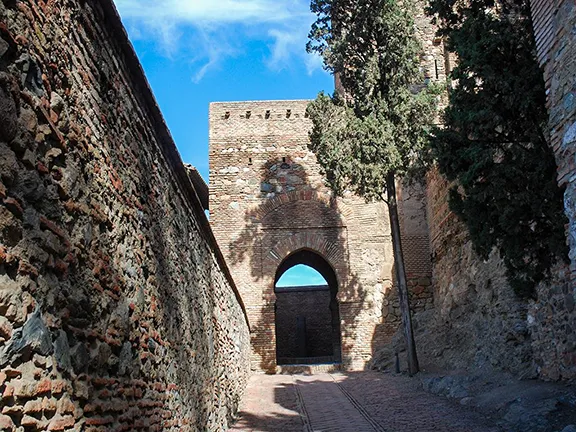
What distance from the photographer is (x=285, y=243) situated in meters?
16.8

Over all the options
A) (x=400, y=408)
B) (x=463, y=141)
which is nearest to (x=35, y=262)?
(x=463, y=141)

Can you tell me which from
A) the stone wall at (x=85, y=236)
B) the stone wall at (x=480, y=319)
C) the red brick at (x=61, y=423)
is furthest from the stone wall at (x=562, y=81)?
the red brick at (x=61, y=423)

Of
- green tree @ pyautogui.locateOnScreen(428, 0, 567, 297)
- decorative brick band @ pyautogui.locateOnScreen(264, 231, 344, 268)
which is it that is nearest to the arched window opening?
decorative brick band @ pyautogui.locateOnScreen(264, 231, 344, 268)

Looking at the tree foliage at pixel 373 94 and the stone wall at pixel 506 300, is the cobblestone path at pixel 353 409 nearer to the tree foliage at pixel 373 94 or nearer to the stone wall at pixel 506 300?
the stone wall at pixel 506 300

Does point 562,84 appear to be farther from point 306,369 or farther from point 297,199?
point 297,199

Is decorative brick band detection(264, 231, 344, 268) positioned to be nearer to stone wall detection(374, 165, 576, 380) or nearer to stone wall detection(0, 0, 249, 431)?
stone wall detection(374, 165, 576, 380)

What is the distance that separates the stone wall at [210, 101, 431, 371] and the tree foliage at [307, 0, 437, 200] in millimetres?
3925

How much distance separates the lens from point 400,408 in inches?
338

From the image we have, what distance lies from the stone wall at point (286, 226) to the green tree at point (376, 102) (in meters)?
3.78

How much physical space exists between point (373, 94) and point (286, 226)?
5.53 m

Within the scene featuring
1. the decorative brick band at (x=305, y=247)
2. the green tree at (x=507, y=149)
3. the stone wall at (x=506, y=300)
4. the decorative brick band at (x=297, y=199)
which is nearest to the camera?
the stone wall at (x=506, y=300)

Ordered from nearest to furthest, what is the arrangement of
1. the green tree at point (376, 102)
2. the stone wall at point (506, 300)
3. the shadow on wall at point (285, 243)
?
1. the stone wall at point (506, 300)
2. the green tree at point (376, 102)
3. the shadow on wall at point (285, 243)

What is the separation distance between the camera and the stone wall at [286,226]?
1595 cm

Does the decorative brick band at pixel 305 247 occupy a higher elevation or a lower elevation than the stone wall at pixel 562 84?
higher
